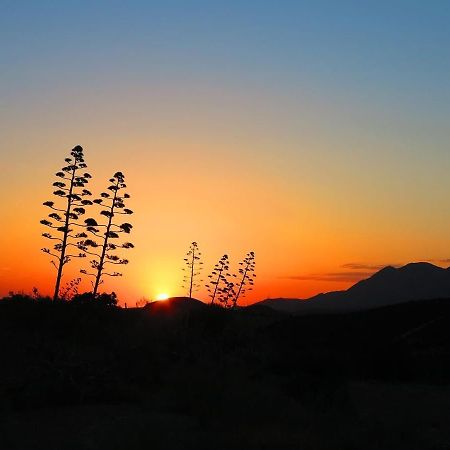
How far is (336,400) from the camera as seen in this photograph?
14289mm

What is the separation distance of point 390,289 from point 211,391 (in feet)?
482

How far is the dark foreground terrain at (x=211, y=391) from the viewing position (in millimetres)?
10969

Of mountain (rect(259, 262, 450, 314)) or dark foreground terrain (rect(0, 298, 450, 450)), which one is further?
mountain (rect(259, 262, 450, 314))

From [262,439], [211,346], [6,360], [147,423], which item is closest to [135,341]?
[211,346]

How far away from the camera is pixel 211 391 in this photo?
13.6 m

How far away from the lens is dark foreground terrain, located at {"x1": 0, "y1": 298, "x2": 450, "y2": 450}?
10969 millimetres

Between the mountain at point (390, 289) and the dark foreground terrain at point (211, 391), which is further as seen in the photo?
the mountain at point (390, 289)

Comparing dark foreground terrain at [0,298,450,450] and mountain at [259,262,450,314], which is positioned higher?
mountain at [259,262,450,314]

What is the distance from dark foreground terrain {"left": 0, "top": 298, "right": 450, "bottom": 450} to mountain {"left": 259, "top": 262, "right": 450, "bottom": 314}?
113924mm

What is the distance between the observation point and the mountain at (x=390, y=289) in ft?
461

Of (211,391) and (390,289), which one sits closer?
(211,391)

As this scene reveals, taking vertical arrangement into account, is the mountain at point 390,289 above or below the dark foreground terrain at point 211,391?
above

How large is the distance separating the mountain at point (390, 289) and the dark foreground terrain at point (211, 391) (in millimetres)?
113924

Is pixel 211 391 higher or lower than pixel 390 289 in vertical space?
lower
